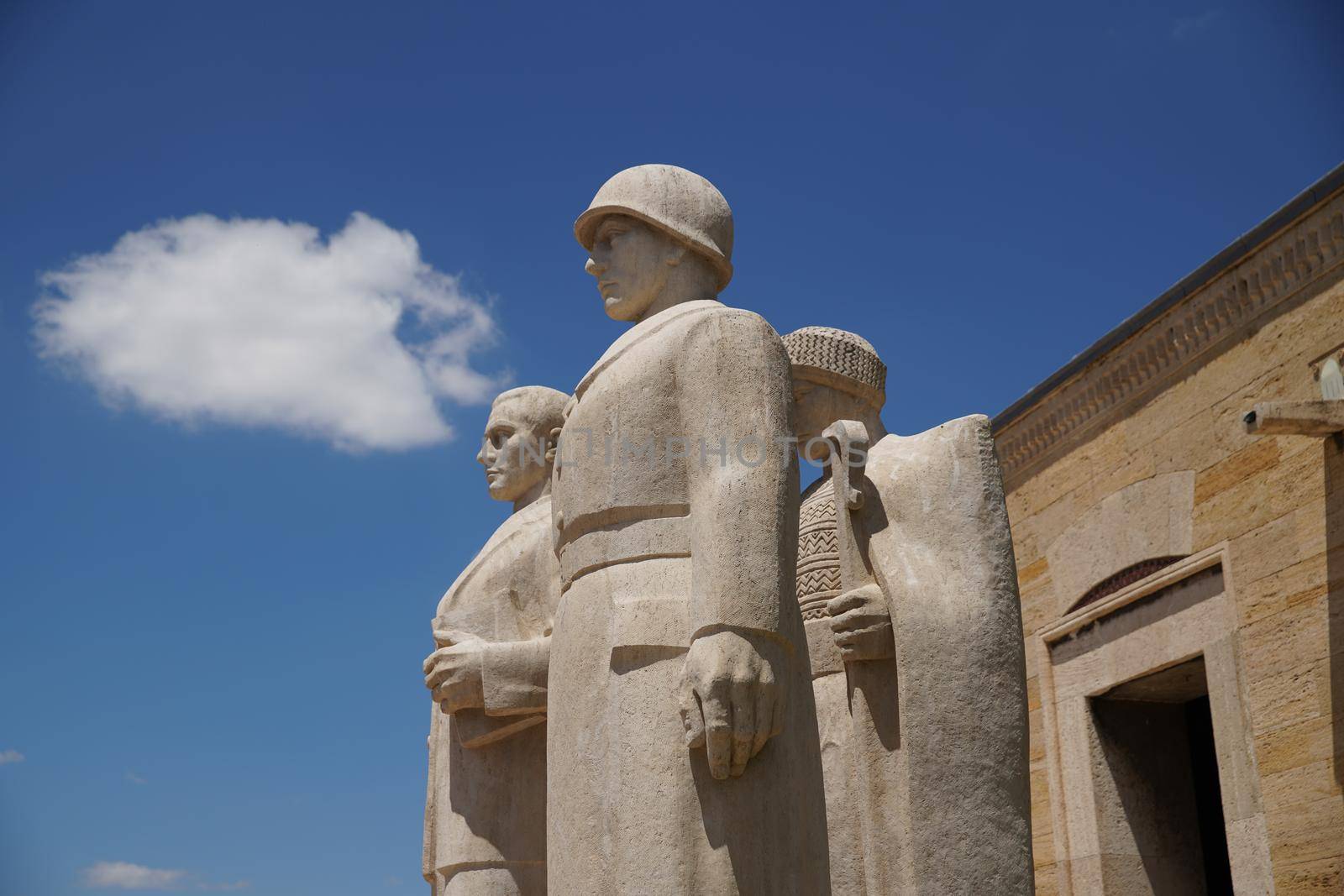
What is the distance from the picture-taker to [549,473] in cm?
649

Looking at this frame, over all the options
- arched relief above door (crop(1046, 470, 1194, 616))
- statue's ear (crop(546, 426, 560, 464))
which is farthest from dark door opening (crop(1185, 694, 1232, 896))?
statue's ear (crop(546, 426, 560, 464))

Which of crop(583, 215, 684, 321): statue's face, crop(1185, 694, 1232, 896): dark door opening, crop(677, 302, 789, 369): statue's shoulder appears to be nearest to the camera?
crop(677, 302, 789, 369): statue's shoulder

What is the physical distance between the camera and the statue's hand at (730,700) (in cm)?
385

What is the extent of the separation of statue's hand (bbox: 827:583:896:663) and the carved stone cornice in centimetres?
536

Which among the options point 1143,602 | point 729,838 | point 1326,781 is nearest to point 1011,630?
point 729,838

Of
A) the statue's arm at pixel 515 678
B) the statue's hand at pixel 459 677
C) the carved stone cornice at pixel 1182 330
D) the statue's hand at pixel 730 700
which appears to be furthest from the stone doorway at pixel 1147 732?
the statue's hand at pixel 730 700

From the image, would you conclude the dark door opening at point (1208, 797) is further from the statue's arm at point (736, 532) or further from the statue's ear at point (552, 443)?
the statue's arm at point (736, 532)

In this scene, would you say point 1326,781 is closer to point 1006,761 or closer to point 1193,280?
point 1193,280

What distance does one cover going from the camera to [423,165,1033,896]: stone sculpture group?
13.0ft

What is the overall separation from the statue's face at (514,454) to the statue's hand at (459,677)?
0.99m

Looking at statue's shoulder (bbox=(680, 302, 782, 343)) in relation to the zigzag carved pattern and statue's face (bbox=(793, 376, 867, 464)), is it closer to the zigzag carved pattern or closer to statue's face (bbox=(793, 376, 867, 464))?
the zigzag carved pattern

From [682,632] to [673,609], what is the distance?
8cm

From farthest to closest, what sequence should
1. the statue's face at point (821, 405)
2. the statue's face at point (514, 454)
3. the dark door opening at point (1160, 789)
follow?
1. the dark door opening at point (1160, 789)
2. the statue's face at point (514, 454)
3. the statue's face at point (821, 405)

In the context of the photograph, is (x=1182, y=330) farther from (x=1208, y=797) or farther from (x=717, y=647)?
(x=717, y=647)
